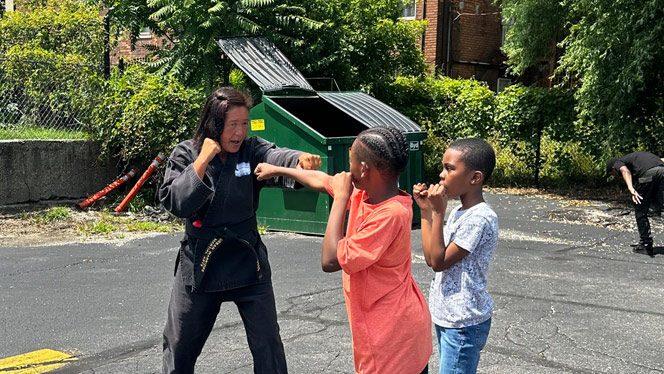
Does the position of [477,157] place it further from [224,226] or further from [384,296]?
[224,226]

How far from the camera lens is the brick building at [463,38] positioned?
21469 millimetres

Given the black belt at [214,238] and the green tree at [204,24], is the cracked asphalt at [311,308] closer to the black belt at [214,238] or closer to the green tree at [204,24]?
the black belt at [214,238]

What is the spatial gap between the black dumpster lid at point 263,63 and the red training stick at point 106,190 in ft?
7.55

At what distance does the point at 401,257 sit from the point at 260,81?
7509 mm

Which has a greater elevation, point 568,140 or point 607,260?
point 568,140

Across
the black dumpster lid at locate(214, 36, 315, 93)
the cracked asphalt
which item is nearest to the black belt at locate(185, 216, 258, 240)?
the cracked asphalt

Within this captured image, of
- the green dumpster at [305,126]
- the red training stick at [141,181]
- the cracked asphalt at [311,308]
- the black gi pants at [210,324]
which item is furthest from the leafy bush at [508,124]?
the black gi pants at [210,324]

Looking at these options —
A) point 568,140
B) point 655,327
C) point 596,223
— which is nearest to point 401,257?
point 655,327

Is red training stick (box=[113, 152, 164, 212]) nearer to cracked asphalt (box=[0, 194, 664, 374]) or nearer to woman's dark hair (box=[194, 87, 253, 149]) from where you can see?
cracked asphalt (box=[0, 194, 664, 374])

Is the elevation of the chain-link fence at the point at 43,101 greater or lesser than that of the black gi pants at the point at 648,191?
greater

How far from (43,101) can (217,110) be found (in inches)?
336

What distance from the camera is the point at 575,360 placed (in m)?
4.72

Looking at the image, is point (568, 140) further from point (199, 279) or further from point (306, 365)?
point (199, 279)

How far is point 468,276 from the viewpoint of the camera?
3.04 metres
